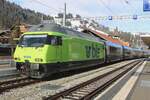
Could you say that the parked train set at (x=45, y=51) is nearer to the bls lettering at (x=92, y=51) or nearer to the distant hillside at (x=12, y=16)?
the bls lettering at (x=92, y=51)

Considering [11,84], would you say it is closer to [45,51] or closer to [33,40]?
[45,51]

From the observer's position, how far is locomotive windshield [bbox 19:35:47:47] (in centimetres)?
1942

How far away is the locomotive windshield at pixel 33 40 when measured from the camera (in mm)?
19420

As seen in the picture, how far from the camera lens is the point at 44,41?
63.4 ft

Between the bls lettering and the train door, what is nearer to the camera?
the train door

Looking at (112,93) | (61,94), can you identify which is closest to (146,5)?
(112,93)

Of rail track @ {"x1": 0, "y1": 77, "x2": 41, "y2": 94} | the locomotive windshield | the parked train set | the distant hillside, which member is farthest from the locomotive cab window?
the distant hillside

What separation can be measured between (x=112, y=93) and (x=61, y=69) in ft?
20.4

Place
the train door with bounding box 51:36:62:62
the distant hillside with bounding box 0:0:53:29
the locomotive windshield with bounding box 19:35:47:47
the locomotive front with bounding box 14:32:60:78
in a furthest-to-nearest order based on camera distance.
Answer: the distant hillside with bounding box 0:0:53:29
the train door with bounding box 51:36:62:62
the locomotive windshield with bounding box 19:35:47:47
the locomotive front with bounding box 14:32:60:78

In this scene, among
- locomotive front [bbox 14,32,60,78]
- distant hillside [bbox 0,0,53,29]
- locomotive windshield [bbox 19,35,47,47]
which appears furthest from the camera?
distant hillside [bbox 0,0,53,29]

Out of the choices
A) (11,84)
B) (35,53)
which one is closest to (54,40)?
(35,53)

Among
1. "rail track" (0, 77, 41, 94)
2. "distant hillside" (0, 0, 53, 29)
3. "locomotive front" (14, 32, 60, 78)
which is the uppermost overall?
"distant hillside" (0, 0, 53, 29)

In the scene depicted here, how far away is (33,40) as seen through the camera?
65.0 feet

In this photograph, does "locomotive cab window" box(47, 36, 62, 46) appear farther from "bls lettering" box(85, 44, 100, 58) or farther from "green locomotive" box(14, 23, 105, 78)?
"bls lettering" box(85, 44, 100, 58)
